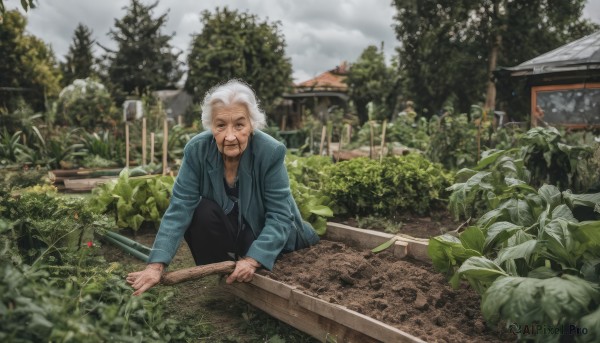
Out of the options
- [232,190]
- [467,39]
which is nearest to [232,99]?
[232,190]

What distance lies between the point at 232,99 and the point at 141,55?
96.6ft

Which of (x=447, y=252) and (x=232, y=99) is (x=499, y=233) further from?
(x=232, y=99)

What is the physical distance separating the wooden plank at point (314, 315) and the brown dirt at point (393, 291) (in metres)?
0.09

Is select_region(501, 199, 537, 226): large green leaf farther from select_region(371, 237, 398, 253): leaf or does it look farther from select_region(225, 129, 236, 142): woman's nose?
select_region(225, 129, 236, 142): woman's nose

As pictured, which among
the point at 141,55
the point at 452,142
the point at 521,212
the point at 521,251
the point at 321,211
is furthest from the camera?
the point at 141,55

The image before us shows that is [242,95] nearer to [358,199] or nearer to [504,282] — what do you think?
[504,282]

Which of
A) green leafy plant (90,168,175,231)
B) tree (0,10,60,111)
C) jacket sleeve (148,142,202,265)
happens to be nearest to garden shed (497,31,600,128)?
green leafy plant (90,168,175,231)

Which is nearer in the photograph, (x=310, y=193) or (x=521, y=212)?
(x=521, y=212)

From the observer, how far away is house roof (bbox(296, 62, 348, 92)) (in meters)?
23.2

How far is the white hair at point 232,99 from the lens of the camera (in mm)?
2656

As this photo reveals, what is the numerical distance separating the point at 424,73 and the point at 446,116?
15079 mm

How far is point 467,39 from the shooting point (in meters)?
20.2

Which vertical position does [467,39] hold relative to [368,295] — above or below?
above

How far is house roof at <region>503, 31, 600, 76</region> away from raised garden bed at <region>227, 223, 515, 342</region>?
5.69m
